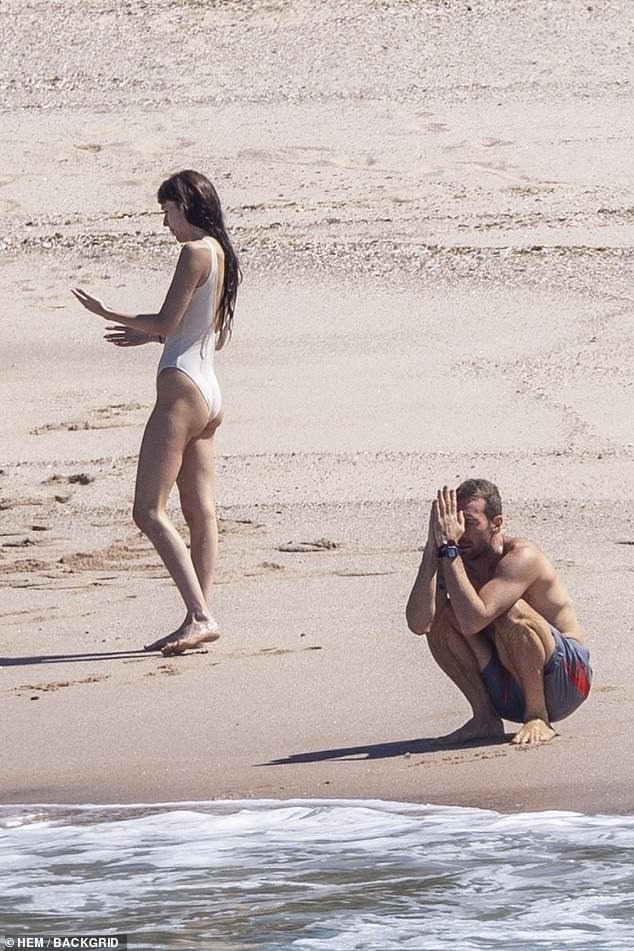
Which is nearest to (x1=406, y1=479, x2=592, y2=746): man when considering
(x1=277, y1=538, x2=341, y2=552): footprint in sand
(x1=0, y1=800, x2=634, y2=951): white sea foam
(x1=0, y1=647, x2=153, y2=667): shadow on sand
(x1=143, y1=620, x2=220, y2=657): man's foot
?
(x1=0, y1=800, x2=634, y2=951): white sea foam

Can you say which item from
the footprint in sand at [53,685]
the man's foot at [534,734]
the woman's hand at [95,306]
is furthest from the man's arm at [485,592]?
the woman's hand at [95,306]

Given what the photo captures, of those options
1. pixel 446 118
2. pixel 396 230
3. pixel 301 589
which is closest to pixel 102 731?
pixel 301 589

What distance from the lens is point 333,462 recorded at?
899cm

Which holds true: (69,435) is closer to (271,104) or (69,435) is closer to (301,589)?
(301,589)

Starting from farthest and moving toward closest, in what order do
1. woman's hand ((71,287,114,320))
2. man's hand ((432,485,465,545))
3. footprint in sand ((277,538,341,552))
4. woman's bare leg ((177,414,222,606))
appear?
1. footprint in sand ((277,538,341,552))
2. woman's bare leg ((177,414,222,606))
3. woman's hand ((71,287,114,320))
4. man's hand ((432,485,465,545))

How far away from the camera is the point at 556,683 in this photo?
520cm

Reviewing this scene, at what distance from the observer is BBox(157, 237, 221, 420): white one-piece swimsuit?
20.8 ft

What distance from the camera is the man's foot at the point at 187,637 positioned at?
20.6 feet

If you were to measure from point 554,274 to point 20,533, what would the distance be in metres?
4.88

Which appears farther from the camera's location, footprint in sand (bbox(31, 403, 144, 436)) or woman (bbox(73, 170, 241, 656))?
footprint in sand (bbox(31, 403, 144, 436))

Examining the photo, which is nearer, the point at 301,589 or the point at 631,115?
the point at 301,589

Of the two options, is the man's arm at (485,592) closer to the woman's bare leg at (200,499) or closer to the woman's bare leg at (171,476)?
the woman's bare leg at (171,476)

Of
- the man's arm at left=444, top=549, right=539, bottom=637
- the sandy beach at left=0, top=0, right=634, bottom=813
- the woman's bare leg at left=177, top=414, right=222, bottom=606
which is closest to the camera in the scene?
the man's arm at left=444, top=549, right=539, bottom=637

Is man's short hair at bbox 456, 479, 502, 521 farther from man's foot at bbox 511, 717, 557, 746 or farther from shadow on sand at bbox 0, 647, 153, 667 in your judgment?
shadow on sand at bbox 0, 647, 153, 667
